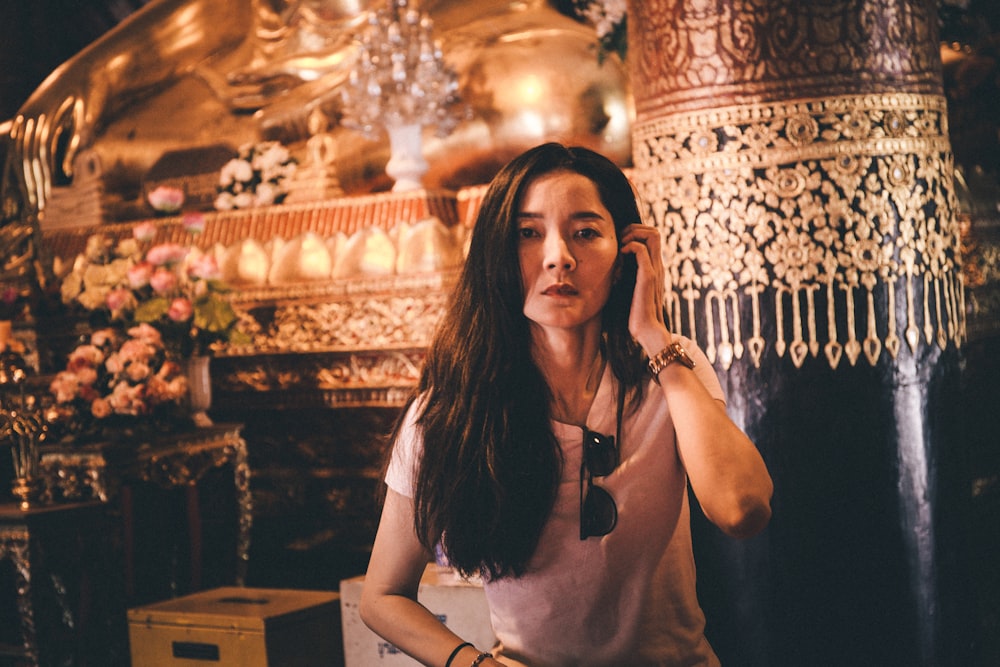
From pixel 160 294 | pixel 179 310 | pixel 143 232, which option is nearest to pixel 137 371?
pixel 179 310

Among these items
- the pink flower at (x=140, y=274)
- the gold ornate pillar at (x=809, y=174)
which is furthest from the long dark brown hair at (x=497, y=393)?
the pink flower at (x=140, y=274)

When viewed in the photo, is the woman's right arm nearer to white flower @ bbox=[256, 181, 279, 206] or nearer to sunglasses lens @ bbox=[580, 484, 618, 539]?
sunglasses lens @ bbox=[580, 484, 618, 539]

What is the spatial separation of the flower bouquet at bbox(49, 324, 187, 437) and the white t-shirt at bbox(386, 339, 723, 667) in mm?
2258

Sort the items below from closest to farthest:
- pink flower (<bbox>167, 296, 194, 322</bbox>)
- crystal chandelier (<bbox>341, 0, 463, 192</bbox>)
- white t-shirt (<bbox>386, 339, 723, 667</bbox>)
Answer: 1. white t-shirt (<bbox>386, 339, 723, 667</bbox>)
2. pink flower (<bbox>167, 296, 194, 322</bbox>)
3. crystal chandelier (<bbox>341, 0, 463, 192</bbox>)

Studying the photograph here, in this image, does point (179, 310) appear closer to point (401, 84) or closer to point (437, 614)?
point (401, 84)

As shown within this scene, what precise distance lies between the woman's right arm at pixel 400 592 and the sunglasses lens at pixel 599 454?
0.75 feet

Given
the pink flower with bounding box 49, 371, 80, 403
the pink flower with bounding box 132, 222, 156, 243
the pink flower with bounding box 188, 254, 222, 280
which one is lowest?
the pink flower with bounding box 49, 371, 80, 403

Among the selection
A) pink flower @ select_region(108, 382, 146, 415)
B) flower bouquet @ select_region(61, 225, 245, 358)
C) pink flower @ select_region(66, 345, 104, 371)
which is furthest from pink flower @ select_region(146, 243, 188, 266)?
pink flower @ select_region(108, 382, 146, 415)

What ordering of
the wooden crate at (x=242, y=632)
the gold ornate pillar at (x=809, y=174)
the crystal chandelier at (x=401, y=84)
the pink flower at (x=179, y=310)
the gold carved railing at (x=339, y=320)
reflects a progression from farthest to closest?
the crystal chandelier at (x=401, y=84)
the gold carved railing at (x=339, y=320)
the pink flower at (x=179, y=310)
the wooden crate at (x=242, y=632)
the gold ornate pillar at (x=809, y=174)

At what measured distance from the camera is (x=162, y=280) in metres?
3.68

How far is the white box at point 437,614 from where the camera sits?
91.3 inches

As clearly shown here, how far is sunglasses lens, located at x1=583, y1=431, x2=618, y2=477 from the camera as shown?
135 cm

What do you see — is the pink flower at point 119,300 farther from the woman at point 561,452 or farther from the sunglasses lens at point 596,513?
the sunglasses lens at point 596,513

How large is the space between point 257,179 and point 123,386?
1746mm
